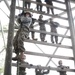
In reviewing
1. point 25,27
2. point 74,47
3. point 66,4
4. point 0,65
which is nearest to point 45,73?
point 74,47

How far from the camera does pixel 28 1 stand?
6543 millimetres

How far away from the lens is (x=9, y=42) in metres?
4.77

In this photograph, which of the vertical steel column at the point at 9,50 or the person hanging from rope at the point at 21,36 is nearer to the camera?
the vertical steel column at the point at 9,50

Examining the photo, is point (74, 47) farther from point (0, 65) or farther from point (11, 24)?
point (0, 65)

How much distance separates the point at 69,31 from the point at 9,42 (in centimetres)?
258

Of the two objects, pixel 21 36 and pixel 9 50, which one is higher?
pixel 21 36

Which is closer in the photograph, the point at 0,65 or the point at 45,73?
the point at 45,73

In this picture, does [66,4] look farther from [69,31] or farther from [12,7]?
[12,7]

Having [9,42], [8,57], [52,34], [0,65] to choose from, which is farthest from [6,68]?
[0,65]

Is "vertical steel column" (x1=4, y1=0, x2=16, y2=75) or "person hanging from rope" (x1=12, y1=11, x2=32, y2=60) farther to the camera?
"person hanging from rope" (x1=12, y1=11, x2=32, y2=60)

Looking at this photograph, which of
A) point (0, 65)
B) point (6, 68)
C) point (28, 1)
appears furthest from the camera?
point (0, 65)

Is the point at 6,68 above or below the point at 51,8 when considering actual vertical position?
below

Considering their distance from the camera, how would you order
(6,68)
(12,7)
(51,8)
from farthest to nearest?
(51,8), (12,7), (6,68)

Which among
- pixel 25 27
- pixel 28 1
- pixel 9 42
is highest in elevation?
pixel 28 1
